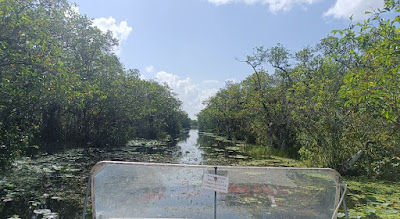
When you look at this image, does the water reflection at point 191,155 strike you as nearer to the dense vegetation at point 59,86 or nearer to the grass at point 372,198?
the dense vegetation at point 59,86

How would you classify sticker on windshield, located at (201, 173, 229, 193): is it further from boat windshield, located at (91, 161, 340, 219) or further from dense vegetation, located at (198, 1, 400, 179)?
dense vegetation, located at (198, 1, 400, 179)

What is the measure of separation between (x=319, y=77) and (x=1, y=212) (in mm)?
15735

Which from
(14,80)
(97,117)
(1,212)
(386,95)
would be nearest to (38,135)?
(97,117)

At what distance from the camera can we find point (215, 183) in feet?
11.5

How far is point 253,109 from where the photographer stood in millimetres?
24812

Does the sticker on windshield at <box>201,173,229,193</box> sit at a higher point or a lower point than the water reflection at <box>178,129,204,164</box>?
higher

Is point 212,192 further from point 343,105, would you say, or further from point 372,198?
point 343,105

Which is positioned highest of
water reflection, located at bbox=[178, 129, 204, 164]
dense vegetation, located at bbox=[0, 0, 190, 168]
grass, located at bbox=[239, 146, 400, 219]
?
dense vegetation, located at bbox=[0, 0, 190, 168]

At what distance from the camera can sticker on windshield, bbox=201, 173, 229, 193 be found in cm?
351

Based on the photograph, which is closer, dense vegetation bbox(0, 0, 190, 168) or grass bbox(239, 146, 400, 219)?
grass bbox(239, 146, 400, 219)

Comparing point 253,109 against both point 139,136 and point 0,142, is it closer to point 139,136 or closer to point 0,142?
point 139,136

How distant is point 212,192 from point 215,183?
0.18 metres

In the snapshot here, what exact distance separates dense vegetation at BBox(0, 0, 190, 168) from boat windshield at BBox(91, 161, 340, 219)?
6.47 m

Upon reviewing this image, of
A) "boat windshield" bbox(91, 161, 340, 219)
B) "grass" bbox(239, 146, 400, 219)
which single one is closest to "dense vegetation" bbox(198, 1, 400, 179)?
"grass" bbox(239, 146, 400, 219)
